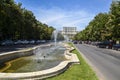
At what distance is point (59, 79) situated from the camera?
12086 millimetres

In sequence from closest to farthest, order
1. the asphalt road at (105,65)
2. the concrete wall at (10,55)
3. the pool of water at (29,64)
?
the asphalt road at (105,65)
the pool of water at (29,64)
the concrete wall at (10,55)

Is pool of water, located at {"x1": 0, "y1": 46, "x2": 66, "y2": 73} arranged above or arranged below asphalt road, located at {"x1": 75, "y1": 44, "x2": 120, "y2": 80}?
above

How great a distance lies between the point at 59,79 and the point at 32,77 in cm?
131

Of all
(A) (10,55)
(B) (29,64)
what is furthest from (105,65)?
(A) (10,55)

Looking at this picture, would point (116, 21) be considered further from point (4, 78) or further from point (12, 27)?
point (4, 78)

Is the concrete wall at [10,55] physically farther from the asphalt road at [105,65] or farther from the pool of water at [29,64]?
the asphalt road at [105,65]

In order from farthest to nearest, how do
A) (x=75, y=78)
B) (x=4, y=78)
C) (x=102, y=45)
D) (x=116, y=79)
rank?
(x=102, y=45) → (x=116, y=79) → (x=75, y=78) → (x=4, y=78)

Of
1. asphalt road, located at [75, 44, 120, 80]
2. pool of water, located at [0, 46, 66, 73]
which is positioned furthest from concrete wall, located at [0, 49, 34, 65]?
asphalt road, located at [75, 44, 120, 80]

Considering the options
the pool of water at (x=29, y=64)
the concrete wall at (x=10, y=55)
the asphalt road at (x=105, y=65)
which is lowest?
the asphalt road at (x=105, y=65)

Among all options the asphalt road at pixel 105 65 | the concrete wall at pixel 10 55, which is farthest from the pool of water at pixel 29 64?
the asphalt road at pixel 105 65

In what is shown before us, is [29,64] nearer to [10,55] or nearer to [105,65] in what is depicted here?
[10,55]

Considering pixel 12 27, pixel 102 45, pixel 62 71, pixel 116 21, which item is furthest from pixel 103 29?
pixel 62 71

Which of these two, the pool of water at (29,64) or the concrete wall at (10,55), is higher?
the concrete wall at (10,55)

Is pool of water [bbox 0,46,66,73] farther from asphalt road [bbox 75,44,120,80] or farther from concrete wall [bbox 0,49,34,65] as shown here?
asphalt road [bbox 75,44,120,80]
